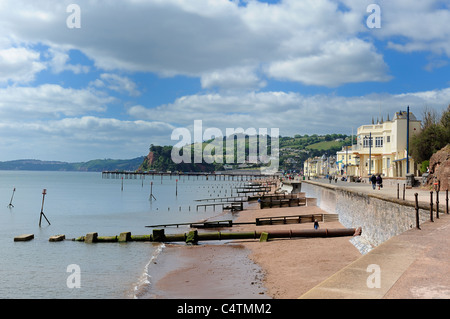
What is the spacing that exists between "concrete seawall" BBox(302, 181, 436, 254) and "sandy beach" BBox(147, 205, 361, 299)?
1.09 meters

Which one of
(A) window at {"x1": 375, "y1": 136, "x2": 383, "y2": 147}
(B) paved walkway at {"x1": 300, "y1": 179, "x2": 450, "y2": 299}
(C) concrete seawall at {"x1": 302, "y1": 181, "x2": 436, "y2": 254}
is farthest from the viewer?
(A) window at {"x1": 375, "y1": 136, "x2": 383, "y2": 147}

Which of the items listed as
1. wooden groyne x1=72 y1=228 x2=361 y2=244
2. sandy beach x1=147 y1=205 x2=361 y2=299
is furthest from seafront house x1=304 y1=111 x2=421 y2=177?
sandy beach x1=147 y1=205 x2=361 y2=299

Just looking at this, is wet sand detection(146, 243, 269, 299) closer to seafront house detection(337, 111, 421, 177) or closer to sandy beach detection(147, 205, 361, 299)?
sandy beach detection(147, 205, 361, 299)

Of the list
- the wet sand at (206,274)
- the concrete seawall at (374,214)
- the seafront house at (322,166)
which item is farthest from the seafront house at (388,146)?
the seafront house at (322,166)

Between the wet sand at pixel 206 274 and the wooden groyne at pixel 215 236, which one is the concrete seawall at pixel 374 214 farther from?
the wet sand at pixel 206 274

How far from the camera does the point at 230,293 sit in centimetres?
1412

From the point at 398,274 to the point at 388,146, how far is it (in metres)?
54.1

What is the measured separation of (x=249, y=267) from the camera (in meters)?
18.3

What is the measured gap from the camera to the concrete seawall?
14.4 metres

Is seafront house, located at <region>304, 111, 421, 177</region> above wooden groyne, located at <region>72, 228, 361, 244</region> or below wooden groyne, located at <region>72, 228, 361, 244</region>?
above

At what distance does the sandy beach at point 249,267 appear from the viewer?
1443cm

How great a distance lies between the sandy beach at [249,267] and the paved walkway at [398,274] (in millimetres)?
4153

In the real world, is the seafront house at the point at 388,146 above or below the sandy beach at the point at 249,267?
above

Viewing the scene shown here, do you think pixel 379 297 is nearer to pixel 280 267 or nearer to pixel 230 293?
pixel 230 293
